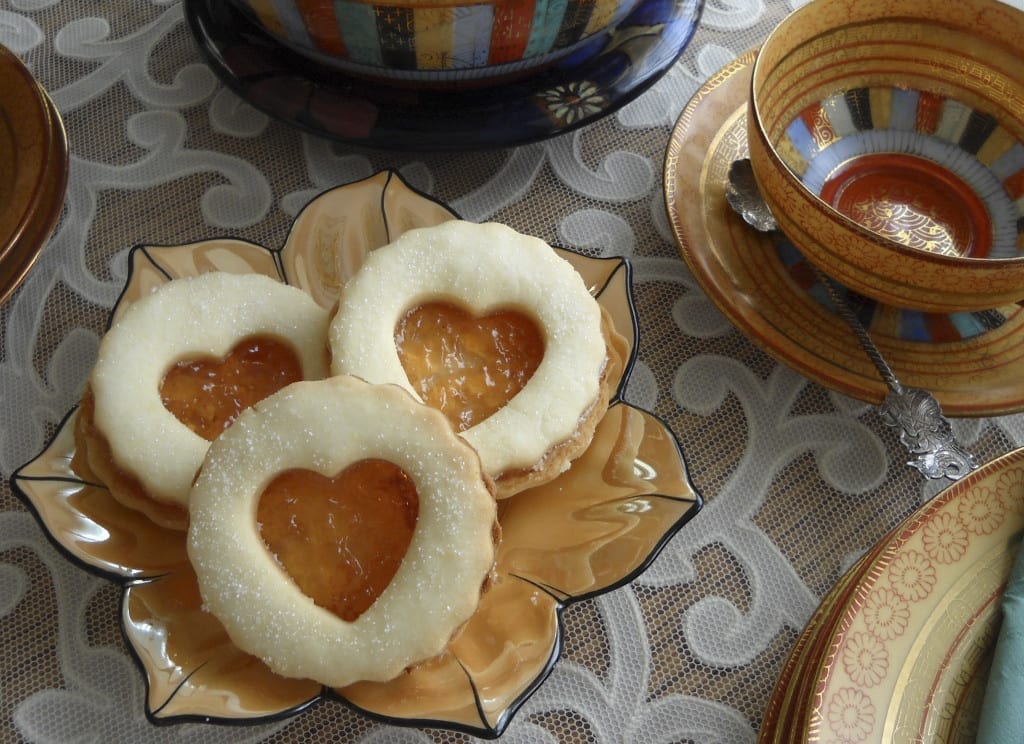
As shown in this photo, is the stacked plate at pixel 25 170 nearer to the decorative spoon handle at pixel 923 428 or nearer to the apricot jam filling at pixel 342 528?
the apricot jam filling at pixel 342 528

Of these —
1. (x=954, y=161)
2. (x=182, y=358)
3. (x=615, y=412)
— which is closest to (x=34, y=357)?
(x=182, y=358)

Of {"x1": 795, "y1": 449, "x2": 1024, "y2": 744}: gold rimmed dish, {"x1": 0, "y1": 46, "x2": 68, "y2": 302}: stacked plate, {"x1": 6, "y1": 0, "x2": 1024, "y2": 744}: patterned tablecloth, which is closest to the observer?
{"x1": 795, "y1": 449, "x2": 1024, "y2": 744}: gold rimmed dish

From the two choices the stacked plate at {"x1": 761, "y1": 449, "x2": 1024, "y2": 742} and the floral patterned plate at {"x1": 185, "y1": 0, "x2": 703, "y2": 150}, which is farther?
the floral patterned plate at {"x1": 185, "y1": 0, "x2": 703, "y2": 150}

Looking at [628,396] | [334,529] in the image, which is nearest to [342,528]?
[334,529]

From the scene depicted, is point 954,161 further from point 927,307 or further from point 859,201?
point 927,307

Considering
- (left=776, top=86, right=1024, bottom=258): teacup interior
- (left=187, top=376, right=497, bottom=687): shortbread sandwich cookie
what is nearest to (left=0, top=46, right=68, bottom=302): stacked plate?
(left=187, top=376, right=497, bottom=687): shortbread sandwich cookie

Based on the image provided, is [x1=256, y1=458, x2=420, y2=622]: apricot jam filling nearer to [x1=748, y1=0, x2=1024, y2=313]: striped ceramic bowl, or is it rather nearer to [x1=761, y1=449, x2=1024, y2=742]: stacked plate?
[x1=761, y1=449, x2=1024, y2=742]: stacked plate
